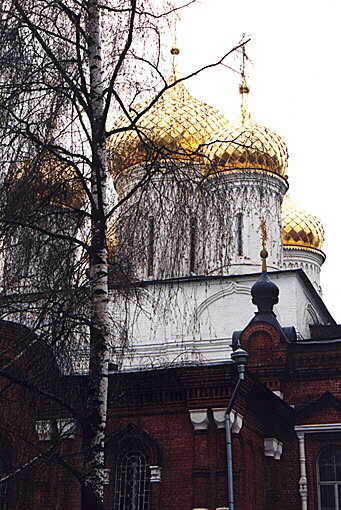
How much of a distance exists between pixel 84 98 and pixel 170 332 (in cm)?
1279

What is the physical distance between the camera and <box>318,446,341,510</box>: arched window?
1548 centimetres

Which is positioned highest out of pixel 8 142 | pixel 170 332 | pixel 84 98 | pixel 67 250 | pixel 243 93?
pixel 243 93

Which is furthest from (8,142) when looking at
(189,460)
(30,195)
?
(189,460)

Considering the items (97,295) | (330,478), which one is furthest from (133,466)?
(97,295)

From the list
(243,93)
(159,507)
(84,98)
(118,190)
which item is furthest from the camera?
(243,93)

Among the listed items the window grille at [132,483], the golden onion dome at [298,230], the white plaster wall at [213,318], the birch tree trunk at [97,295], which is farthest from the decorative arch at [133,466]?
the golden onion dome at [298,230]

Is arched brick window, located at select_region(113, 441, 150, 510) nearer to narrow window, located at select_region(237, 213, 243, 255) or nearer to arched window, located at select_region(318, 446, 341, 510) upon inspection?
arched window, located at select_region(318, 446, 341, 510)

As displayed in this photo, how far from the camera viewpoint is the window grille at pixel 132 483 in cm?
1291

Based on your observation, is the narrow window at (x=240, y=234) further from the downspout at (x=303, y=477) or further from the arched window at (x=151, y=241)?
the arched window at (x=151, y=241)

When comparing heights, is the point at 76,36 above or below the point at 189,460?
above

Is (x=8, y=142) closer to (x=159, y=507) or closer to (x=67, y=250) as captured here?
(x=67, y=250)

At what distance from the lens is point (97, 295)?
776 cm

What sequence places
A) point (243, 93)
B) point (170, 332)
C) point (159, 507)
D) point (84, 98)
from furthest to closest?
point (243, 93) < point (170, 332) < point (159, 507) < point (84, 98)

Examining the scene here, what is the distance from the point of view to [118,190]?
936 centimetres
